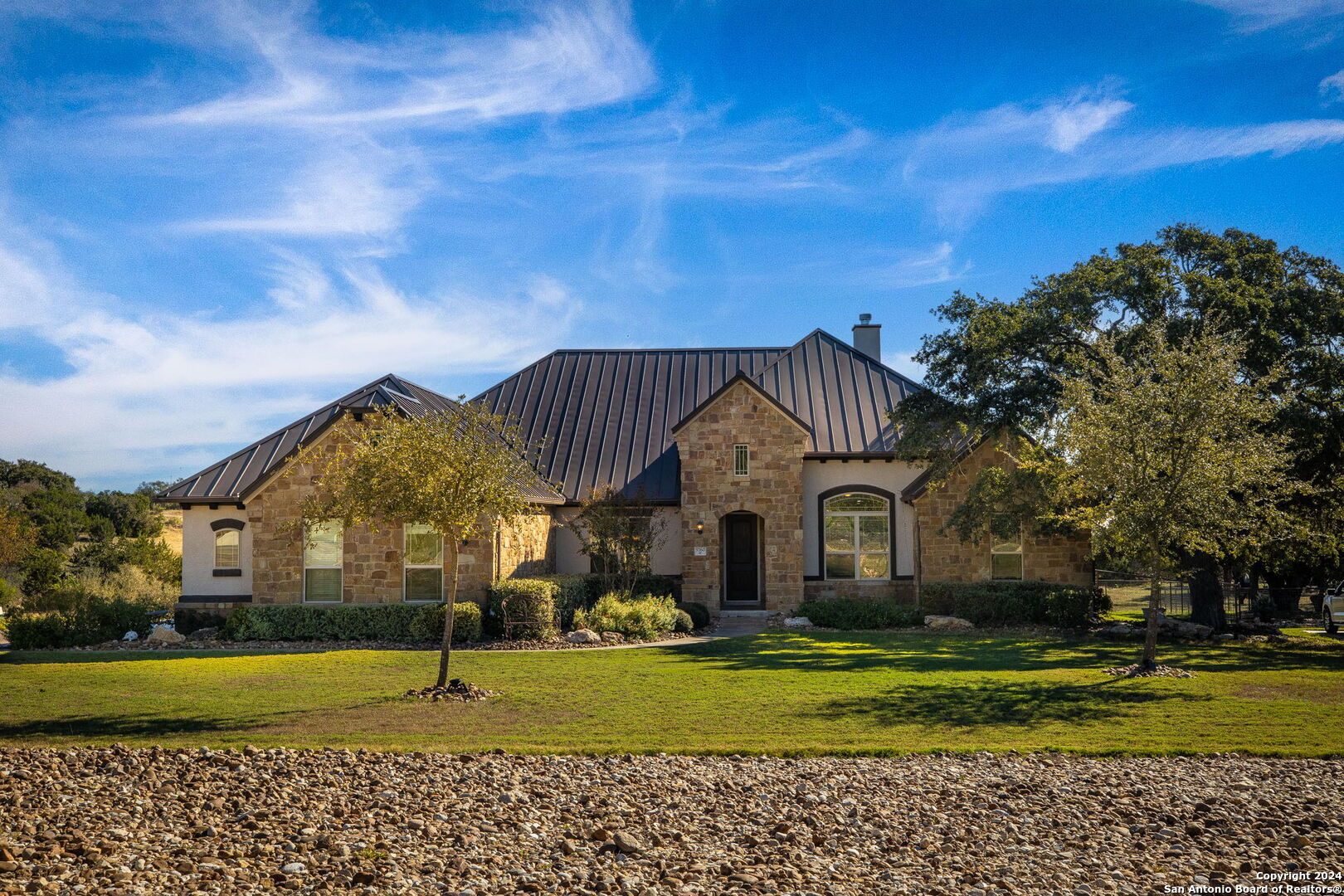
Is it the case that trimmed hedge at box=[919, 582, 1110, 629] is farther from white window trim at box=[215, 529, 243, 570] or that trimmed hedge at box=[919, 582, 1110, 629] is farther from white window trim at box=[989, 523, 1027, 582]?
white window trim at box=[215, 529, 243, 570]

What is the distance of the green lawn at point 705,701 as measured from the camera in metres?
9.66

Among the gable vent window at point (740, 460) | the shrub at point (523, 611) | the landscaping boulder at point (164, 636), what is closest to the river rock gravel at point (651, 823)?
the shrub at point (523, 611)

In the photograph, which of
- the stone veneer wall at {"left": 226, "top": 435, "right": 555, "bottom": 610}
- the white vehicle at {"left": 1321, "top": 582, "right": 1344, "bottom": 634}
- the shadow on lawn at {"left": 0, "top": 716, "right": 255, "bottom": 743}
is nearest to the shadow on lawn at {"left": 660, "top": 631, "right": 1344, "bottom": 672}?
the white vehicle at {"left": 1321, "top": 582, "right": 1344, "bottom": 634}

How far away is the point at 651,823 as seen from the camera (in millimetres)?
6984

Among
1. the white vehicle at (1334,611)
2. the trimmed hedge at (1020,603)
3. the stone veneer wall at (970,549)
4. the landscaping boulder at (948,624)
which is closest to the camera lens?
the trimmed hedge at (1020,603)

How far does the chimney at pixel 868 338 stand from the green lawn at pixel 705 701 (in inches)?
550

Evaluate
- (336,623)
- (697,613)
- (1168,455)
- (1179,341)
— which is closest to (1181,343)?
(1179,341)

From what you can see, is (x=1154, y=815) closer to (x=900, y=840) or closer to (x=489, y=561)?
(x=900, y=840)

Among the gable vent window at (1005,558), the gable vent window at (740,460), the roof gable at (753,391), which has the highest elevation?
the roof gable at (753,391)

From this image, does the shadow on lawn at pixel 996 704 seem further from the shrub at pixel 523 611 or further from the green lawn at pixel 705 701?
the shrub at pixel 523 611

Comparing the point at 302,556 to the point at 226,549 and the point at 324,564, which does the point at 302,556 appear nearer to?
the point at 324,564

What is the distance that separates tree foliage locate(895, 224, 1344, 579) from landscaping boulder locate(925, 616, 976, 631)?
12.0 ft

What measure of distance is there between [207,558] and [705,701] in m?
14.8

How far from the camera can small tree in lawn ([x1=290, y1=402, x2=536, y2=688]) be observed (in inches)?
494
